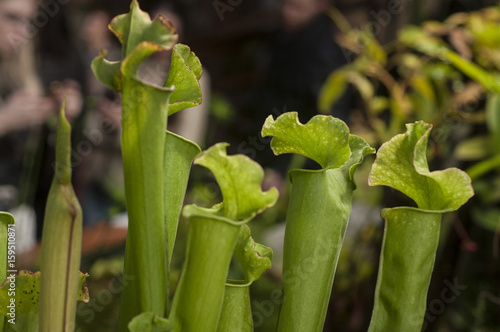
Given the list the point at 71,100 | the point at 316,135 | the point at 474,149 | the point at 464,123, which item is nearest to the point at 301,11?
the point at 71,100

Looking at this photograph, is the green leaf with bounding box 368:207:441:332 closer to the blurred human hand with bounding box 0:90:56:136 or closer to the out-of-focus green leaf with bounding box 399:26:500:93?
the out-of-focus green leaf with bounding box 399:26:500:93

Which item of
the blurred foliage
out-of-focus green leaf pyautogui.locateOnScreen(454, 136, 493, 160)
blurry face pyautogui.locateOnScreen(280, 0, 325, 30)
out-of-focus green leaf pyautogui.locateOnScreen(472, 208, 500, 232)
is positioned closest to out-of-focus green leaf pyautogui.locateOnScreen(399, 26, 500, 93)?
the blurred foliage

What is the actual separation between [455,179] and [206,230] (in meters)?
0.14

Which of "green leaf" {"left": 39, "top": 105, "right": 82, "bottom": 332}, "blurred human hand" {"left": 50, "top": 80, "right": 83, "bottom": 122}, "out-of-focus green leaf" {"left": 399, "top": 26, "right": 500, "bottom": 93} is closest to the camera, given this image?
"green leaf" {"left": 39, "top": 105, "right": 82, "bottom": 332}

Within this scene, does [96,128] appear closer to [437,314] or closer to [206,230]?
[437,314]

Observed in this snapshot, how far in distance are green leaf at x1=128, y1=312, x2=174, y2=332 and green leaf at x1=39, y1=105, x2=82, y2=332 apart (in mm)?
31

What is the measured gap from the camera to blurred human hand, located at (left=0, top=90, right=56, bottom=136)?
5.77ft

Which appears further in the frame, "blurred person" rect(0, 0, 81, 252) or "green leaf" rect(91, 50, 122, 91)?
"blurred person" rect(0, 0, 81, 252)

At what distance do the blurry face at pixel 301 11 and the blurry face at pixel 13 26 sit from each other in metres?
1.37

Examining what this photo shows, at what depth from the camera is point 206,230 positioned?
9.0 inches

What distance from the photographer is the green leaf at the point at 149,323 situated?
218mm

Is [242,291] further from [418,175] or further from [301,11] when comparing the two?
[301,11]

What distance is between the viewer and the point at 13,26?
178 cm

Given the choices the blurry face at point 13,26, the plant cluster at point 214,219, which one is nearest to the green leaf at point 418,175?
the plant cluster at point 214,219
